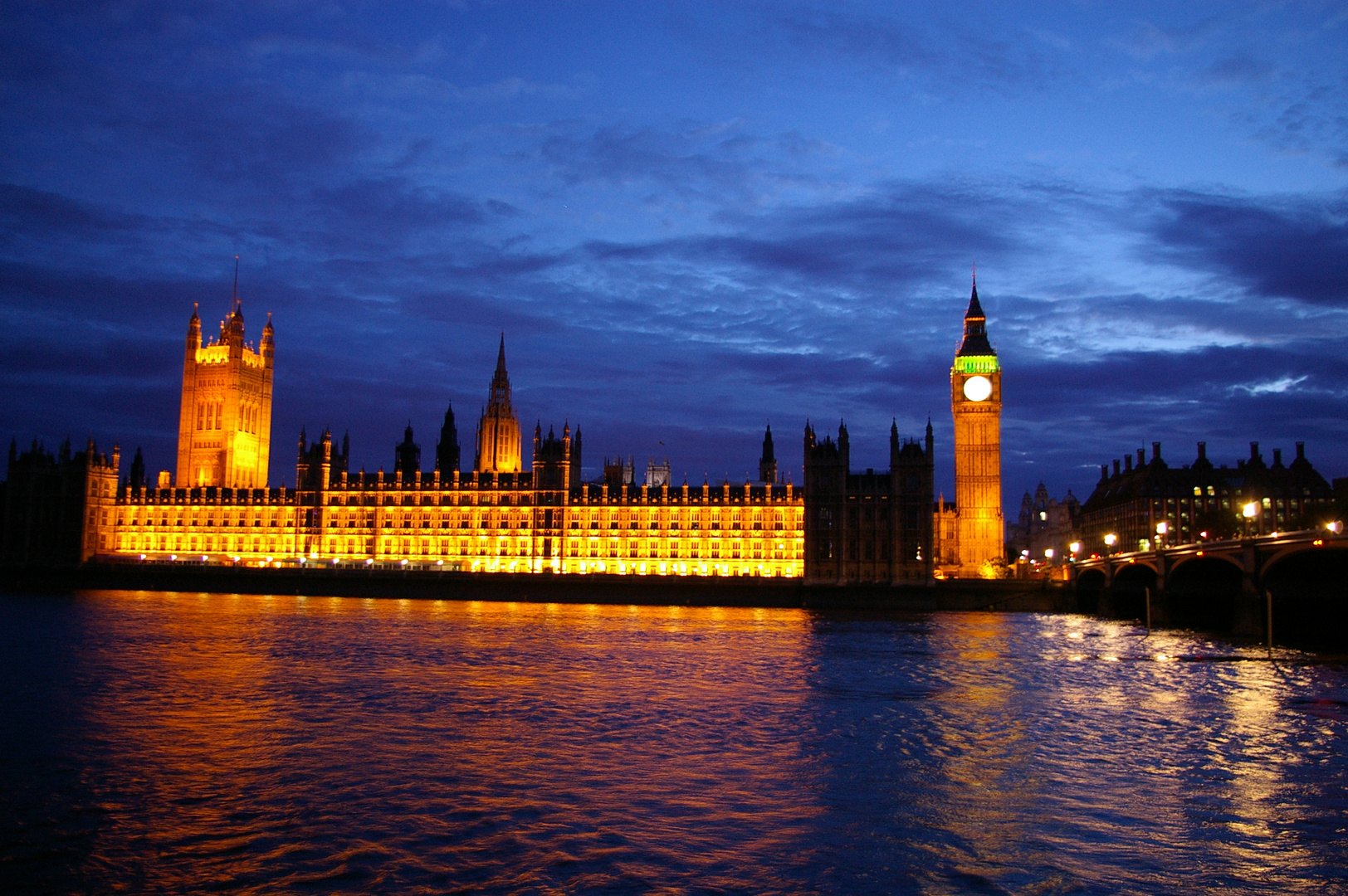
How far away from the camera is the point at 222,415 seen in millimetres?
175750

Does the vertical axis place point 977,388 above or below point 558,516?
above

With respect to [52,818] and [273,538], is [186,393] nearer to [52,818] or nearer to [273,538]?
[273,538]

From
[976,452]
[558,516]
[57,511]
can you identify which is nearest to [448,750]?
[558,516]

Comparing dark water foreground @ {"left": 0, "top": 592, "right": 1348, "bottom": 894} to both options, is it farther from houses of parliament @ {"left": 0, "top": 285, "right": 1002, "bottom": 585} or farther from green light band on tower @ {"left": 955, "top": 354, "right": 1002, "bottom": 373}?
green light band on tower @ {"left": 955, "top": 354, "right": 1002, "bottom": 373}

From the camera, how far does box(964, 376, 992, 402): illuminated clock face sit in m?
149

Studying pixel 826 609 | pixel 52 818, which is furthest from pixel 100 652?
pixel 826 609

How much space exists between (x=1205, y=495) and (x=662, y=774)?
529 feet

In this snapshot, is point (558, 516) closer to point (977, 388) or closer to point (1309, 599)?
point (977, 388)

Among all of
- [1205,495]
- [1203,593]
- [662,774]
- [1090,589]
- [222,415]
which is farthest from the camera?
[222,415]

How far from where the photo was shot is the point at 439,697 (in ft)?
128

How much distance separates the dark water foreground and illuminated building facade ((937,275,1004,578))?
9214 centimetres

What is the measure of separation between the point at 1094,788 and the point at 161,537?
159m

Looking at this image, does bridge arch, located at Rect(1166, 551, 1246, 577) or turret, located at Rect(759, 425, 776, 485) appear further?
turret, located at Rect(759, 425, 776, 485)

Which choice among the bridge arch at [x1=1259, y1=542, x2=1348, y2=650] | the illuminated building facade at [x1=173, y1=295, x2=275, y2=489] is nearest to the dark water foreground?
the bridge arch at [x1=1259, y1=542, x2=1348, y2=650]
